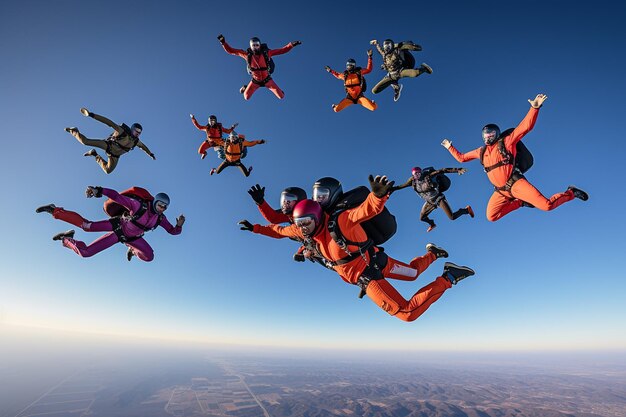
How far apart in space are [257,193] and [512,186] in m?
6.02

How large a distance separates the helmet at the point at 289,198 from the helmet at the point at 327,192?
0.41 meters

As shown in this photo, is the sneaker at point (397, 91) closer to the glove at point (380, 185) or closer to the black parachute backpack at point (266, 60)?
the black parachute backpack at point (266, 60)

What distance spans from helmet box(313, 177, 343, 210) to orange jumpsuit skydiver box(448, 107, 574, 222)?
4395 mm

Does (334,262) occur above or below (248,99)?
below

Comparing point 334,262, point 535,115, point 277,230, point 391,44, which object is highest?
point 391,44

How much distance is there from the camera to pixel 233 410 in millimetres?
80938

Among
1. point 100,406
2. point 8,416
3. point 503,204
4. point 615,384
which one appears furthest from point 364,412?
point 615,384

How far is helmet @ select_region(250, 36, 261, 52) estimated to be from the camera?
1014 centimetres

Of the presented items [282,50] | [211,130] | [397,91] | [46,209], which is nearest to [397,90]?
[397,91]

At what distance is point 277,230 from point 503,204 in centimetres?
598

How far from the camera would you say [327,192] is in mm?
4531

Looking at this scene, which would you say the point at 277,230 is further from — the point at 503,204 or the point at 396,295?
the point at 503,204

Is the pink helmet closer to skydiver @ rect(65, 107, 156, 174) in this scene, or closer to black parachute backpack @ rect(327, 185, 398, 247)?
black parachute backpack @ rect(327, 185, 398, 247)

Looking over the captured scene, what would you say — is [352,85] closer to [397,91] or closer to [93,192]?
[397,91]
